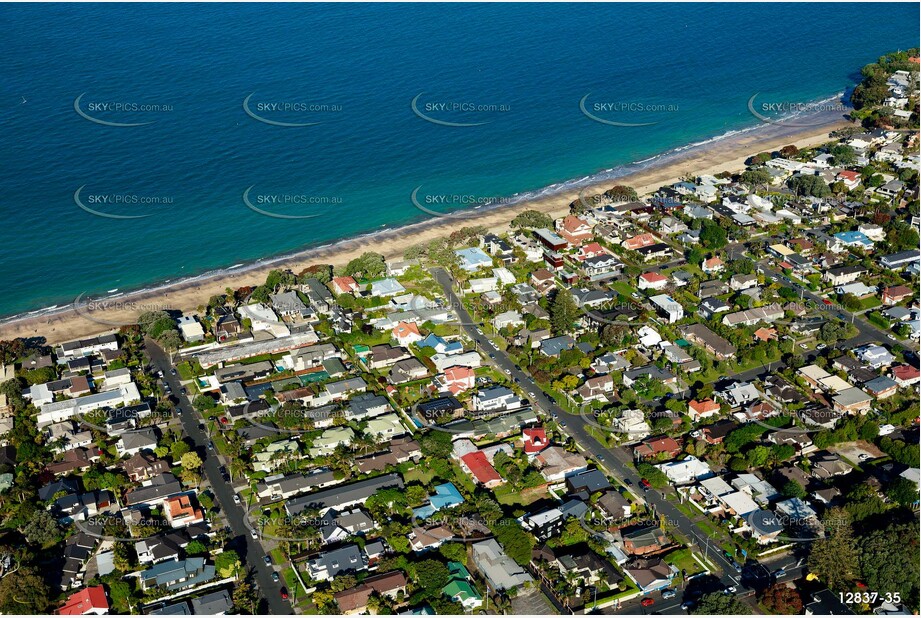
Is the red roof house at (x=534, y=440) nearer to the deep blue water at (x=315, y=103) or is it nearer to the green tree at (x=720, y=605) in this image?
the green tree at (x=720, y=605)

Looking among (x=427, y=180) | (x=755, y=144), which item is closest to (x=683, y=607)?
(x=427, y=180)

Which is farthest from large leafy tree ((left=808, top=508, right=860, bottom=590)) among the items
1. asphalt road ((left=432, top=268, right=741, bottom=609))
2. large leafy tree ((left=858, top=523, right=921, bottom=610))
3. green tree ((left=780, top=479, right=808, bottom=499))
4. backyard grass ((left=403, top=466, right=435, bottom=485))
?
backyard grass ((left=403, top=466, right=435, bottom=485))

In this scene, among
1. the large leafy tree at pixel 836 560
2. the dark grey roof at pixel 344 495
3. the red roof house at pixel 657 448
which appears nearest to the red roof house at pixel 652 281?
the red roof house at pixel 657 448

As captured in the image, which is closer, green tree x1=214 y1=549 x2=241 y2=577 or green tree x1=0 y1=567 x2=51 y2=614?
green tree x1=0 y1=567 x2=51 y2=614

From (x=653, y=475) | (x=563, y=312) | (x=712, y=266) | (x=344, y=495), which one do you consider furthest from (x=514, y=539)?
(x=712, y=266)

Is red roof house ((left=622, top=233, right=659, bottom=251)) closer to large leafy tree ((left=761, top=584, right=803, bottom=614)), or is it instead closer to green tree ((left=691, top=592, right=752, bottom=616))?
large leafy tree ((left=761, top=584, right=803, bottom=614))

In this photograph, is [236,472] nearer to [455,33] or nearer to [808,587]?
[808,587]
